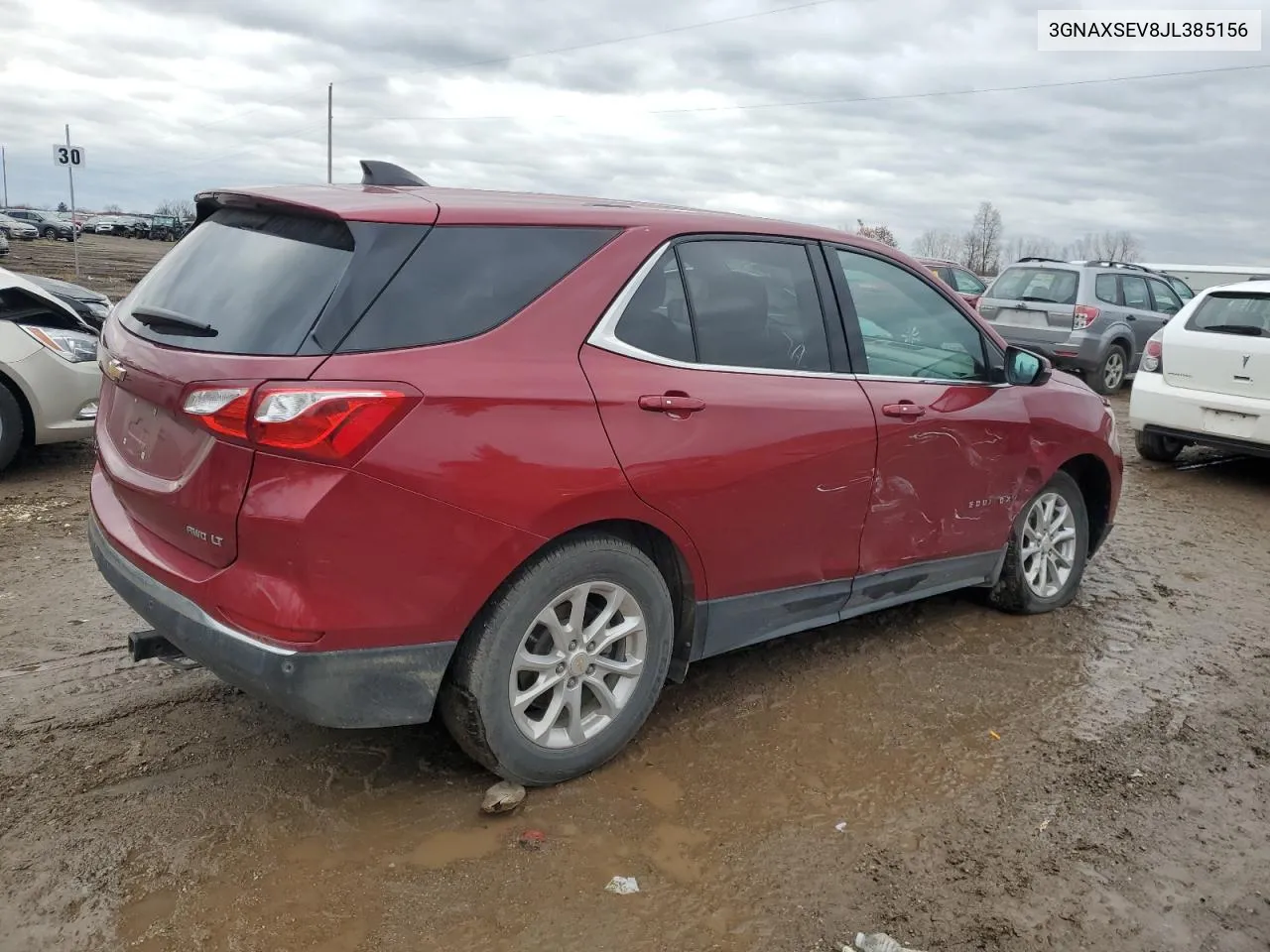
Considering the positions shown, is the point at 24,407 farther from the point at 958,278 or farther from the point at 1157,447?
the point at 958,278

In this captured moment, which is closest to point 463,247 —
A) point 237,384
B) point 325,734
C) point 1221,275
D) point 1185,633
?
point 237,384

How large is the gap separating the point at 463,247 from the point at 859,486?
5.68ft

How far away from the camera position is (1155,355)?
28.1 ft

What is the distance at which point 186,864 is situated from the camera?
271 cm

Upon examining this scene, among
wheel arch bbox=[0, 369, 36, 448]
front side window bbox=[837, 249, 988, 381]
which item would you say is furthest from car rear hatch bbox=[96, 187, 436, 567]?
wheel arch bbox=[0, 369, 36, 448]

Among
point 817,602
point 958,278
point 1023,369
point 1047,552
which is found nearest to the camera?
point 817,602

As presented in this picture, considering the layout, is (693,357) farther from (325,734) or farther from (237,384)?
(325,734)

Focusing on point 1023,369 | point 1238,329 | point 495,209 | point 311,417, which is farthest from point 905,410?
point 1238,329

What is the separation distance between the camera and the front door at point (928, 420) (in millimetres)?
3877

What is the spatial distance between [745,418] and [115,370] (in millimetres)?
1964

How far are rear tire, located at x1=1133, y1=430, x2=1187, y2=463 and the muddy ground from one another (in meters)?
4.80

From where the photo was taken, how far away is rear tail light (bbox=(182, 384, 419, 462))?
2.51 meters

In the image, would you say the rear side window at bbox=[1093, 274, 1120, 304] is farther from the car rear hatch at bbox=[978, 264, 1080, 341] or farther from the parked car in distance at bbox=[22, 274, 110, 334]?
the parked car in distance at bbox=[22, 274, 110, 334]

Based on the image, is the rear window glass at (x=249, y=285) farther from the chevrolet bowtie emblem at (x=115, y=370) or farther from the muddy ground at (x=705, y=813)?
the muddy ground at (x=705, y=813)
